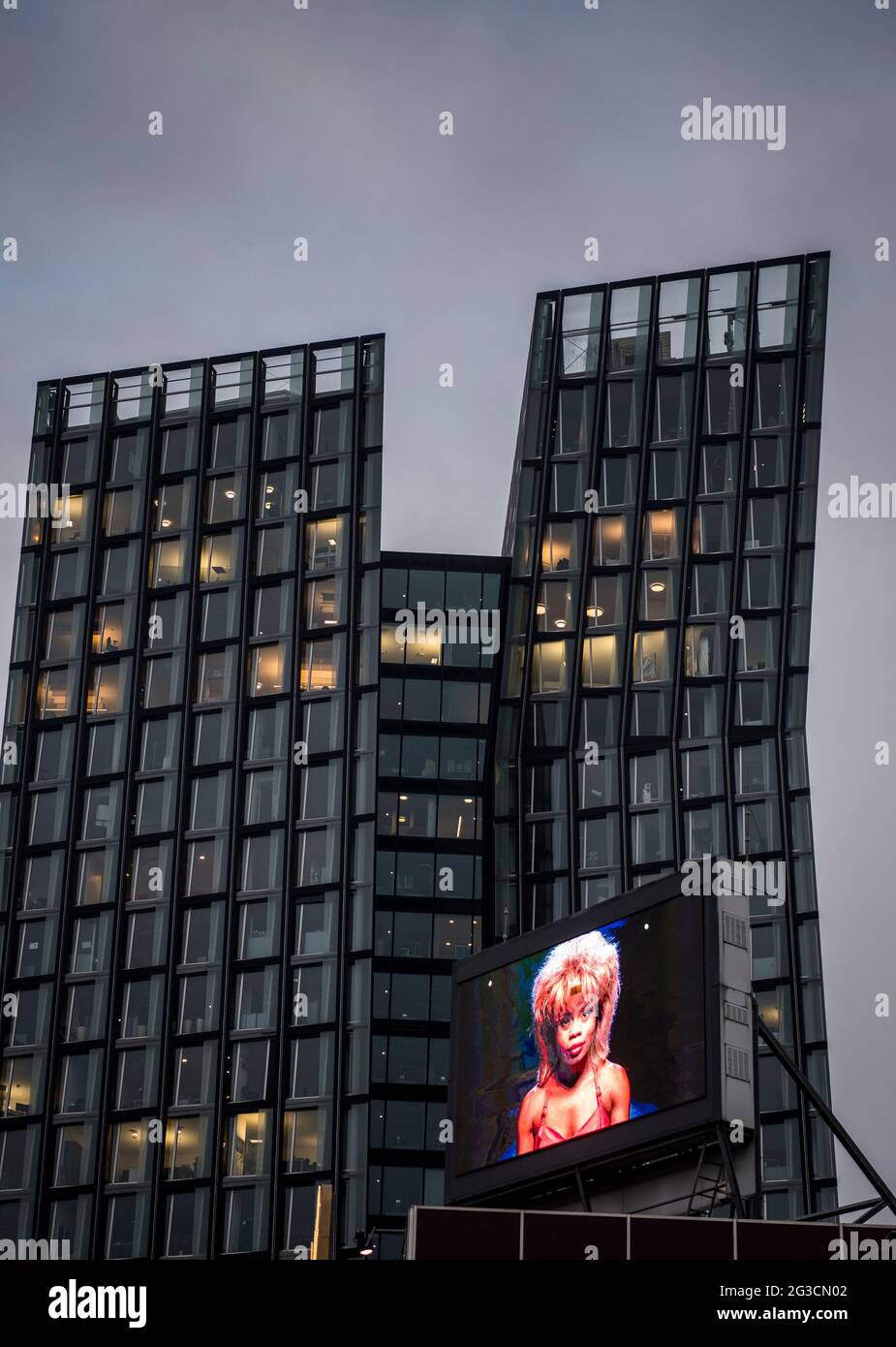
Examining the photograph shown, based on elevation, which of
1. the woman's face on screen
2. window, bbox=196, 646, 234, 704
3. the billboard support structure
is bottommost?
the billboard support structure

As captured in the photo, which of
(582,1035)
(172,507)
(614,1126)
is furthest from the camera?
(172,507)

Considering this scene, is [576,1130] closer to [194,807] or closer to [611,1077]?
[611,1077]

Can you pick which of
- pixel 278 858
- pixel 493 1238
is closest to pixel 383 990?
pixel 278 858

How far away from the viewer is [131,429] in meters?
89.1

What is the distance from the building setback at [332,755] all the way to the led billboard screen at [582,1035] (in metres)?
33.7

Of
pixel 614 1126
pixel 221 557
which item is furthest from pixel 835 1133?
pixel 221 557

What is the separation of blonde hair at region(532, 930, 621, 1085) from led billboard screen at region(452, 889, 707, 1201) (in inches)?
1.2

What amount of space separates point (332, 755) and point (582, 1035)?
145 ft

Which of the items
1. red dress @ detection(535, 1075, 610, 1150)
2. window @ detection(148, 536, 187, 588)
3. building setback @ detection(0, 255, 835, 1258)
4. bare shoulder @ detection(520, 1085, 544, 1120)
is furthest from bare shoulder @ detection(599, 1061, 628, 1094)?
window @ detection(148, 536, 187, 588)

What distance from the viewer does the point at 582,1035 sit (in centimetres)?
3878

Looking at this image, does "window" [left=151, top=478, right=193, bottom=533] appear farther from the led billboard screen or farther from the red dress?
the red dress

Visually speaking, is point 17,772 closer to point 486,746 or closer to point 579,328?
point 486,746

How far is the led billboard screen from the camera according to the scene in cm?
3653
